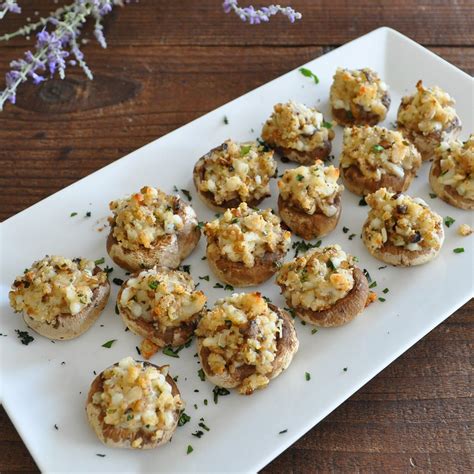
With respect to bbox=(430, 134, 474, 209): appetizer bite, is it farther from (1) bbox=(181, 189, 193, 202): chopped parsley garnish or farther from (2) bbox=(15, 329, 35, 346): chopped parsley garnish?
(2) bbox=(15, 329, 35, 346): chopped parsley garnish

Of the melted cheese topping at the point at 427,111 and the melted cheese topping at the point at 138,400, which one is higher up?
the melted cheese topping at the point at 427,111

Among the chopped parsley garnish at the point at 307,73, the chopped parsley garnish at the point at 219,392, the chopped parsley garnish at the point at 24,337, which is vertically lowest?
the chopped parsley garnish at the point at 219,392

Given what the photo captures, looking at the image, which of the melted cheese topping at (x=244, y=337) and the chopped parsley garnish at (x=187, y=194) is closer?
the melted cheese topping at (x=244, y=337)

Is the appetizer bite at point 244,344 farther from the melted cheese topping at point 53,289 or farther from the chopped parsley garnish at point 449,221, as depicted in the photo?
the chopped parsley garnish at point 449,221

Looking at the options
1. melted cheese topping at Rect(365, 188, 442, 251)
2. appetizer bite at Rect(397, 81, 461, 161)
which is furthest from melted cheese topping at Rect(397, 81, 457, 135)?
melted cheese topping at Rect(365, 188, 442, 251)

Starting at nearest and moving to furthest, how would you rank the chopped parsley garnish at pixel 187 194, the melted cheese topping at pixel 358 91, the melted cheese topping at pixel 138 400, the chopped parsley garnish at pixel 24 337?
the melted cheese topping at pixel 138 400 < the chopped parsley garnish at pixel 24 337 < the chopped parsley garnish at pixel 187 194 < the melted cheese topping at pixel 358 91

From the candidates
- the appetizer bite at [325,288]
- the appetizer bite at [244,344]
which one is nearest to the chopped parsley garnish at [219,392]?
the appetizer bite at [244,344]

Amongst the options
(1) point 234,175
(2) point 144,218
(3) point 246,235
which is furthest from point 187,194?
(3) point 246,235
